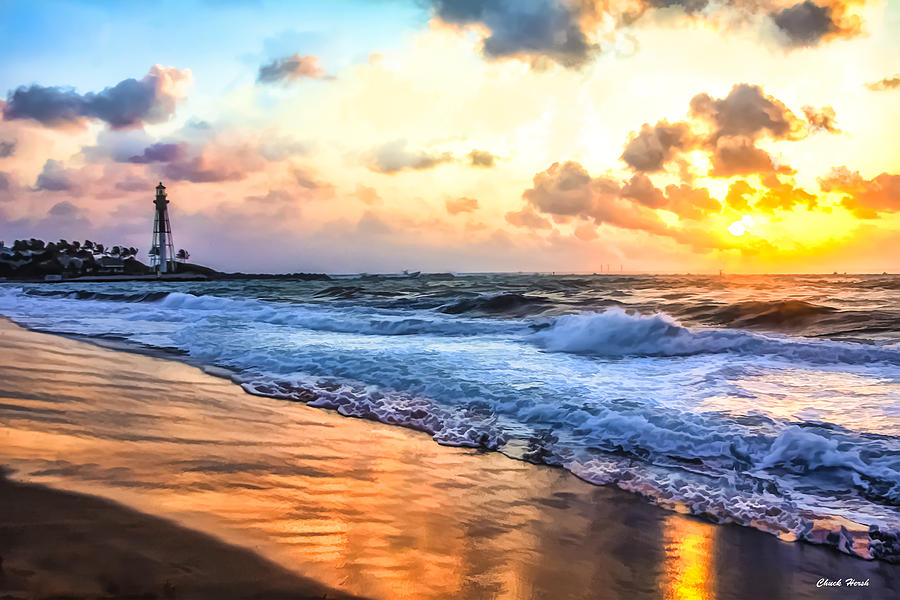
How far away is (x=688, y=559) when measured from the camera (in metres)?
2.78

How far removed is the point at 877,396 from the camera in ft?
21.4

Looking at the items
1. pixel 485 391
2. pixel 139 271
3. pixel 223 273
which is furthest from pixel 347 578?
pixel 223 273

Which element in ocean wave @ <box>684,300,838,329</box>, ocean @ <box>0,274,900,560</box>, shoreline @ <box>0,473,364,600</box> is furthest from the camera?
ocean wave @ <box>684,300,838,329</box>

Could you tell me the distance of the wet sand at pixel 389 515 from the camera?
2420 mm

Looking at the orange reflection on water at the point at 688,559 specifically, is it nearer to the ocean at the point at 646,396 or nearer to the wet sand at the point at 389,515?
the wet sand at the point at 389,515

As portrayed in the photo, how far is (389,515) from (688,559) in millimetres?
1621

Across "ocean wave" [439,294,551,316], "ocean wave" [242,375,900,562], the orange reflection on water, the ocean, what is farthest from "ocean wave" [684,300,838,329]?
the orange reflection on water

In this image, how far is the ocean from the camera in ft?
12.4

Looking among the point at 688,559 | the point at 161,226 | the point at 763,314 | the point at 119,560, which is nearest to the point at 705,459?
the point at 688,559

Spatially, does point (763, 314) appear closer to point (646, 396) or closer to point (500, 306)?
point (500, 306)

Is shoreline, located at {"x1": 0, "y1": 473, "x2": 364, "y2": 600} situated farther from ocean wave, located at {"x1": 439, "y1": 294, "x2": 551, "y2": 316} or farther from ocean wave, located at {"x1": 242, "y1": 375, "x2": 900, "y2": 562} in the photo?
ocean wave, located at {"x1": 439, "y1": 294, "x2": 551, "y2": 316}

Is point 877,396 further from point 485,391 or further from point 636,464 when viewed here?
point 485,391

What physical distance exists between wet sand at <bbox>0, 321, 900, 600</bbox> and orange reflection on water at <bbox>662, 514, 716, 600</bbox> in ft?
0.03

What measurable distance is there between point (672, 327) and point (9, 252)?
108m
